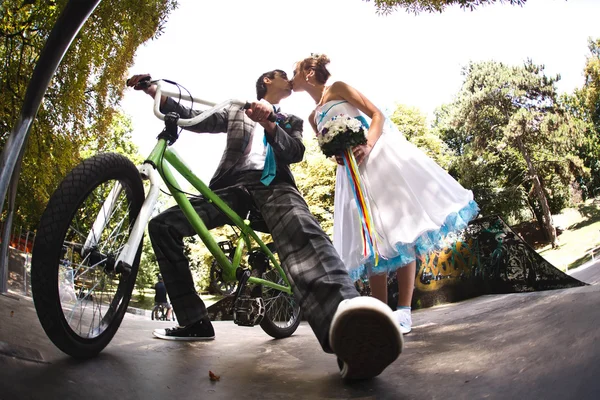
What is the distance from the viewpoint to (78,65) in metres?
4.06

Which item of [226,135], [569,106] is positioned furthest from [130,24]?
[569,106]

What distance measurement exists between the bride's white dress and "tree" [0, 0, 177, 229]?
3180 mm

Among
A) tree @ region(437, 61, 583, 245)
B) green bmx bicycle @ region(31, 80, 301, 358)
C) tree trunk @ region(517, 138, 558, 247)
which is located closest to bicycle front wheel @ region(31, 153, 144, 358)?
green bmx bicycle @ region(31, 80, 301, 358)

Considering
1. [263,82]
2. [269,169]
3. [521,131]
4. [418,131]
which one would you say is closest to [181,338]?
[269,169]

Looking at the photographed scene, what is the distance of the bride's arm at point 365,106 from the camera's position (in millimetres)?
1969

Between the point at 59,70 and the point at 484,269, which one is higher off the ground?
the point at 59,70

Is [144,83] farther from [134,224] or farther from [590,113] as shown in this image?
[590,113]

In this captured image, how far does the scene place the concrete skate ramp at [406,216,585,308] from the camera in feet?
9.59

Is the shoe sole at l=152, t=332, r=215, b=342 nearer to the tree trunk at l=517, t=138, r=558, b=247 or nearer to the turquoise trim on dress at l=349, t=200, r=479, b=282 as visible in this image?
the turquoise trim on dress at l=349, t=200, r=479, b=282

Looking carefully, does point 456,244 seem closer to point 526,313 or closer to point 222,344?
point 526,313

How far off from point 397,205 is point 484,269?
198cm

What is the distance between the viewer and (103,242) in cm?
119

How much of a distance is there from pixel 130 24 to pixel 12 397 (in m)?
4.41

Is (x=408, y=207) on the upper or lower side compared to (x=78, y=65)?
lower
